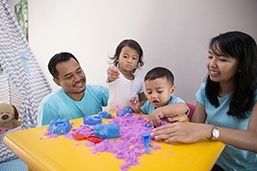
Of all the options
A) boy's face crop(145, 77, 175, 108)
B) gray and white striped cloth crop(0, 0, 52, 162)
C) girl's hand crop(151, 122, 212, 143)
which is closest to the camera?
girl's hand crop(151, 122, 212, 143)

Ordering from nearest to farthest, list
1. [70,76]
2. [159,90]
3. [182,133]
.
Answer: [182,133] < [159,90] < [70,76]

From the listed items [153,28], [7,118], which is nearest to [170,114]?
[153,28]

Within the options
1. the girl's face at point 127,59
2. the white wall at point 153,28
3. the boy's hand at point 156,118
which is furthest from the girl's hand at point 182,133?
the white wall at point 153,28

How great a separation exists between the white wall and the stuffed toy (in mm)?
697

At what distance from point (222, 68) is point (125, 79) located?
1.96 ft

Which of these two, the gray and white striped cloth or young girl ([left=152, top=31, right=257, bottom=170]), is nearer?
young girl ([left=152, top=31, right=257, bottom=170])

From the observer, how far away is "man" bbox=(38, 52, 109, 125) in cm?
129

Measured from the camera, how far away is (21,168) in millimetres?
1856

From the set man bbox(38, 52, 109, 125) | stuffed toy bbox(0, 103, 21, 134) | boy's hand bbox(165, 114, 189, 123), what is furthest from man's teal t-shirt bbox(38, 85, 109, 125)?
stuffed toy bbox(0, 103, 21, 134)

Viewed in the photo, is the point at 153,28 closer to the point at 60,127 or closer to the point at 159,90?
the point at 159,90

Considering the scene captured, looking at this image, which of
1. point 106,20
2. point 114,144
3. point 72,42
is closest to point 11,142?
point 114,144

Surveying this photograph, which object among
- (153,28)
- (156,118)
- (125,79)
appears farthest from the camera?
(153,28)

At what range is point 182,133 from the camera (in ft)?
2.85

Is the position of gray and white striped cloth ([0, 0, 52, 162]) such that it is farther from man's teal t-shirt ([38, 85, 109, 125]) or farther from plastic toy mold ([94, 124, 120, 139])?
plastic toy mold ([94, 124, 120, 139])
